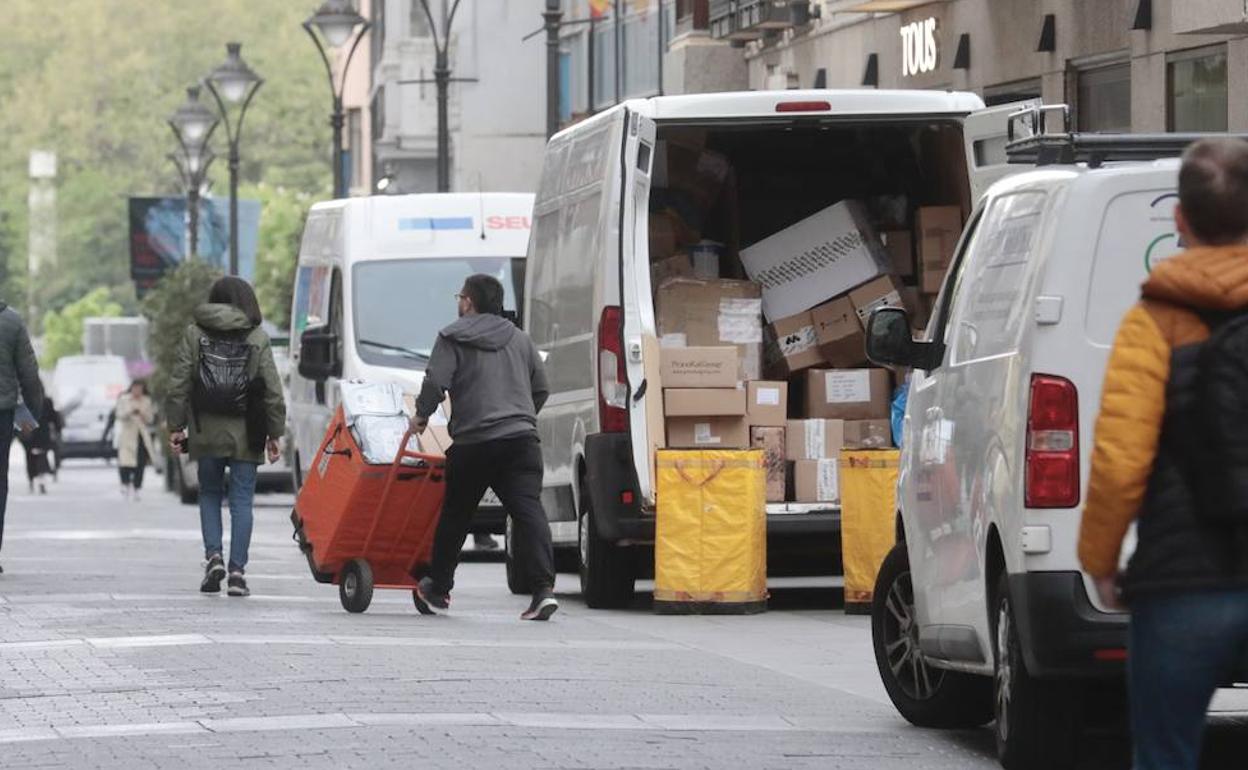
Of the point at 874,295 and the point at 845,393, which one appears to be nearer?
the point at 845,393

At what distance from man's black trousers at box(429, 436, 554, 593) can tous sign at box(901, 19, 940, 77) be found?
14967 mm

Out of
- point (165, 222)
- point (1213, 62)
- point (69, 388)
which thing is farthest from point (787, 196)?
point (69, 388)

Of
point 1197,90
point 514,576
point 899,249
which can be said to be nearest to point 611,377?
point 514,576

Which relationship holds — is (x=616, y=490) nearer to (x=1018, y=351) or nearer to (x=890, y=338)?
(x=890, y=338)

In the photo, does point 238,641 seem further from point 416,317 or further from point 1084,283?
point 416,317

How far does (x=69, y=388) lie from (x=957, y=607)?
225ft

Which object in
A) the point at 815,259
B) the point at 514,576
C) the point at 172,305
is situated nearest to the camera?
the point at 815,259

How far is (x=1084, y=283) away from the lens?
29.9 ft

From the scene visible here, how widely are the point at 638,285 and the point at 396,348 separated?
733 centimetres

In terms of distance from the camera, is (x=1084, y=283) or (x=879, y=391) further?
(x=879, y=391)

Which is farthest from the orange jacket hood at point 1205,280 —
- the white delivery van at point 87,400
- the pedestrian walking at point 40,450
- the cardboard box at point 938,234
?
the white delivery van at point 87,400

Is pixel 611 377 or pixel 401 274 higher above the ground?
pixel 401 274

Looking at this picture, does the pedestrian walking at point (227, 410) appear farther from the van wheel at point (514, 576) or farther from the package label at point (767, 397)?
the package label at point (767, 397)

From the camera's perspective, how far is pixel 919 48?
100 feet
